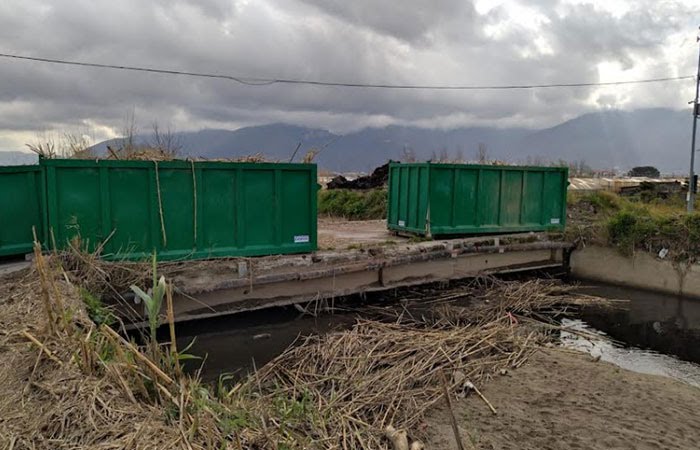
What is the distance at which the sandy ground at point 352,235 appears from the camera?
10.9m

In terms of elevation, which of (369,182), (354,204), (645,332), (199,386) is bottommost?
(645,332)

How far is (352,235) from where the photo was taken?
40.9ft

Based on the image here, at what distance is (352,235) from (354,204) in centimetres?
758

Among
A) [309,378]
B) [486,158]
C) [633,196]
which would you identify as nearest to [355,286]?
[309,378]

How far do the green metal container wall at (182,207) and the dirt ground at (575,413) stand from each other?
4894mm

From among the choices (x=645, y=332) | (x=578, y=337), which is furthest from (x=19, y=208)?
(x=645, y=332)

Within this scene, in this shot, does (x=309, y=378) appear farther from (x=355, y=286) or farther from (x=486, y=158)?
(x=486, y=158)

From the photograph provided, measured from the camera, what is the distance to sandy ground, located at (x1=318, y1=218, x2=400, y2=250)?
429 inches

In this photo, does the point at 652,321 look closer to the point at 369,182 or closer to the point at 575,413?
the point at 575,413

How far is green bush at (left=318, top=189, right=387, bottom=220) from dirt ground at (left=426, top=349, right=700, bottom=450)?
13.2 meters

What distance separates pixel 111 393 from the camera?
11.0ft

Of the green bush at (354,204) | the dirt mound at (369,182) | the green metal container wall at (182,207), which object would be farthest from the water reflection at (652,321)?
the dirt mound at (369,182)

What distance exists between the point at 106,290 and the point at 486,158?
11.3 m

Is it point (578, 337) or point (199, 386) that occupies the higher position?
point (199, 386)
